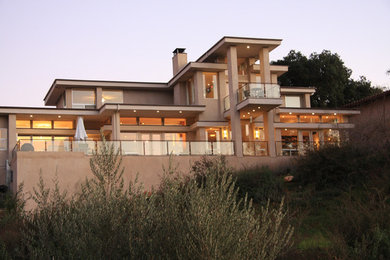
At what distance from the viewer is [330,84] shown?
171 ft

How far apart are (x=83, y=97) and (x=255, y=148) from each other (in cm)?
1213

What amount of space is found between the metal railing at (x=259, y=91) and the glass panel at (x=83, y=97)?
33.8 ft

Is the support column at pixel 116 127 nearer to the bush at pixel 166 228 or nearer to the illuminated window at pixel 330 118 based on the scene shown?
the illuminated window at pixel 330 118

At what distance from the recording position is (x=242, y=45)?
3062 centimetres

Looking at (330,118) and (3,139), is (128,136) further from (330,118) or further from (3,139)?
(330,118)

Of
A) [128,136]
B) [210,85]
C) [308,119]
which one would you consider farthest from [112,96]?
[308,119]

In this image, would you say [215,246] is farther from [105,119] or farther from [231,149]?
[105,119]

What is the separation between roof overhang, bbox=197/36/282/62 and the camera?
30031mm

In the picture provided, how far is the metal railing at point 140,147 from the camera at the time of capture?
2530 centimetres

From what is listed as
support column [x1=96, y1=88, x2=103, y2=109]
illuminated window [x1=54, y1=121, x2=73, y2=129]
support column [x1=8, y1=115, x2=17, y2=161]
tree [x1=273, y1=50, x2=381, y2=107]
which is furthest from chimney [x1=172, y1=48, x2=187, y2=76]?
tree [x1=273, y1=50, x2=381, y2=107]

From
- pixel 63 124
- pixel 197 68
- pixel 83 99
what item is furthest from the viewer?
pixel 83 99

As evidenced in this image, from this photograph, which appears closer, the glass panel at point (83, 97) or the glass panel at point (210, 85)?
the glass panel at point (210, 85)

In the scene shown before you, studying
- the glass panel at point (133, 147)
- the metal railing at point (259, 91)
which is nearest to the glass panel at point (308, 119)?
the metal railing at point (259, 91)

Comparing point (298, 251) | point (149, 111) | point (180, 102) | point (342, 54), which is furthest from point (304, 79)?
point (298, 251)
